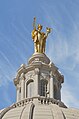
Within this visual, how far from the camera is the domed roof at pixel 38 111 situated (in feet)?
209

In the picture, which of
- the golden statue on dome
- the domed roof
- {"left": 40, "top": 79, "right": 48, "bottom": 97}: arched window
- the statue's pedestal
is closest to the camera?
the domed roof

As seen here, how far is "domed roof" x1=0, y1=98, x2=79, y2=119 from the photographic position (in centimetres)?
6372

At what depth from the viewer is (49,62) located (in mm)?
81250

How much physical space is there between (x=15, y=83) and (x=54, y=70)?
664cm

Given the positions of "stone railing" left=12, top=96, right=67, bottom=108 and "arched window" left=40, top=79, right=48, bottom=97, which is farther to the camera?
"arched window" left=40, top=79, right=48, bottom=97

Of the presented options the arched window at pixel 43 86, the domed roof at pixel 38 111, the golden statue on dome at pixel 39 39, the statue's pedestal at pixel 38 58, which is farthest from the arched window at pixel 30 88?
the golden statue on dome at pixel 39 39

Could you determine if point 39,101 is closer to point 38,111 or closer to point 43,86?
point 43,86

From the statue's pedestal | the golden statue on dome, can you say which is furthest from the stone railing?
the golden statue on dome

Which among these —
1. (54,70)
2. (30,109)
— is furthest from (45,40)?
(30,109)

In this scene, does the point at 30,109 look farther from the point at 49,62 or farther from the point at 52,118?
the point at 49,62

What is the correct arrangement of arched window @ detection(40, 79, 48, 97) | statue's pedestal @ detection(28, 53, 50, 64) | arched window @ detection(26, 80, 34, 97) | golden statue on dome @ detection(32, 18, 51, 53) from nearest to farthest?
arched window @ detection(26, 80, 34, 97) → arched window @ detection(40, 79, 48, 97) → statue's pedestal @ detection(28, 53, 50, 64) → golden statue on dome @ detection(32, 18, 51, 53)

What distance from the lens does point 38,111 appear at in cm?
6525

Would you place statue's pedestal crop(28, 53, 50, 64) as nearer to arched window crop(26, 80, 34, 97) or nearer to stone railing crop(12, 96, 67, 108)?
arched window crop(26, 80, 34, 97)

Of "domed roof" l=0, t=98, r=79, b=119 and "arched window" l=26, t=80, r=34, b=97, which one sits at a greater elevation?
"arched window" l=26, t=80, r=34, b=97
